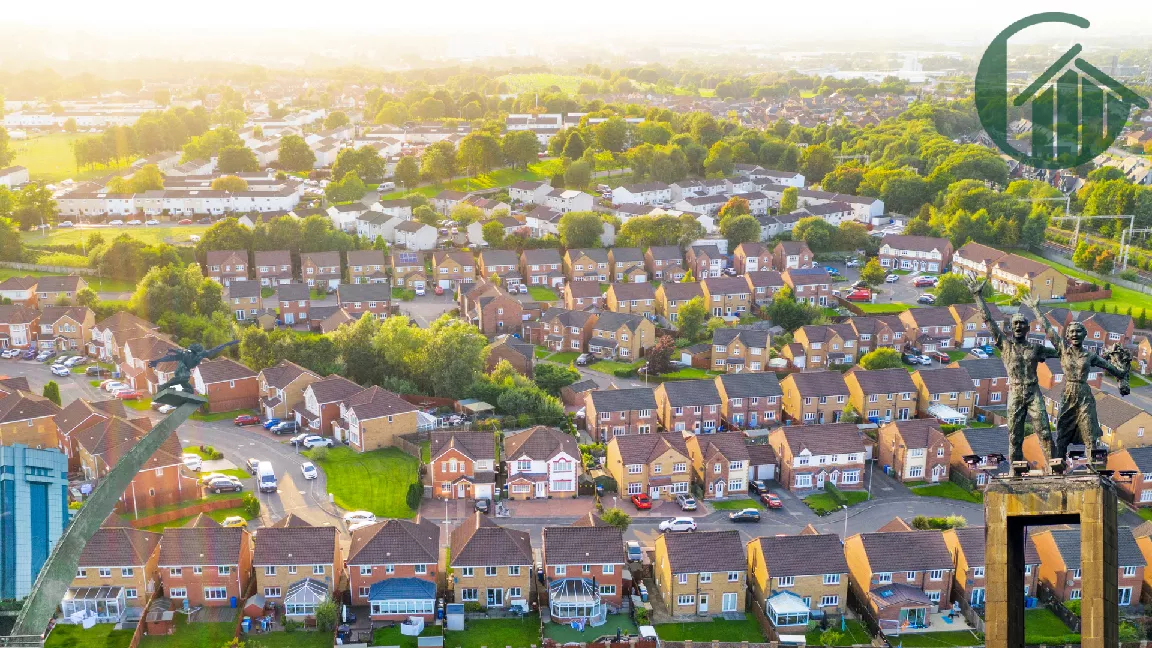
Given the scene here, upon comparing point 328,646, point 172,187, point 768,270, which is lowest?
point 328,646

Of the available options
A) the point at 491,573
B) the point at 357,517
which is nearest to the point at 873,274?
the point at 357,517

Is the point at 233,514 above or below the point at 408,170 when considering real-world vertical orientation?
below

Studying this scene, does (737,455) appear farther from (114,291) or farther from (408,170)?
(408,170)

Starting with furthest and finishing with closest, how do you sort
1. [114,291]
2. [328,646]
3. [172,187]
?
[172,187], [114,291], [328,646]

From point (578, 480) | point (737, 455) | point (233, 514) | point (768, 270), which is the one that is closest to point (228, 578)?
point (233, 514)

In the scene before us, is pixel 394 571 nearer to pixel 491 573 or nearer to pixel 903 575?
pixel 491 573

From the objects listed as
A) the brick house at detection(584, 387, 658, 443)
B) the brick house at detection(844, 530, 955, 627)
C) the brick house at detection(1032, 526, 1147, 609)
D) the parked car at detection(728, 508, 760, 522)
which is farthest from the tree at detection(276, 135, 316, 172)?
the brick house at detection(1032, 526, 1147, 609)

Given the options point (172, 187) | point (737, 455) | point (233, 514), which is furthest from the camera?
point (172, 187)
